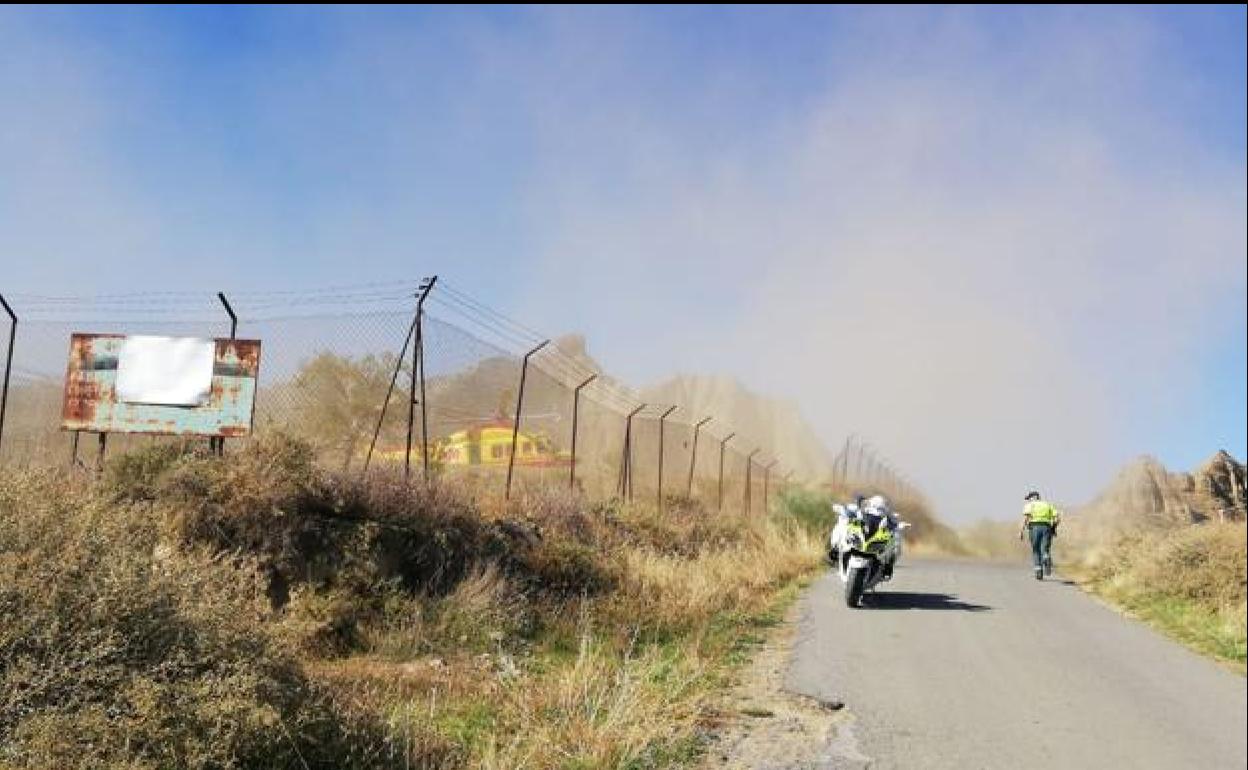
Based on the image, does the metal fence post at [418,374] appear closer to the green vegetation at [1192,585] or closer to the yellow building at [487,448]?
the yellow building at [487,448]

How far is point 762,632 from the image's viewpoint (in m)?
12.4

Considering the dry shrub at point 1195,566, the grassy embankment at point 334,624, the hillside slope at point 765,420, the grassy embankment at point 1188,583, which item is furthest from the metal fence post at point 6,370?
the hillside slope at point 765,420

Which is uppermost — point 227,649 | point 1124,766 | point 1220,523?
point 1220,523

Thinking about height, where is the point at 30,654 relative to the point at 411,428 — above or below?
below

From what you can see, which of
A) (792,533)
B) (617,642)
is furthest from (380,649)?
(792,533)

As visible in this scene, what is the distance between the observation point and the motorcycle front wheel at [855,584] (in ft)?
48.0

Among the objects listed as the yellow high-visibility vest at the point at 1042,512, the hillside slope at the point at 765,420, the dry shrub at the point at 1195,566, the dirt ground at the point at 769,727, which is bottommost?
the dirt ground at the point at 769,727

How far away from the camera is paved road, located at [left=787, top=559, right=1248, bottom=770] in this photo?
7.84 metres

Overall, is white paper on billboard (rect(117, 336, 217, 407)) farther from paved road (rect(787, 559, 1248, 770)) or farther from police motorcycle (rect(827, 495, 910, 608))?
police motorcycle (rect(827, 495, 910, 608))

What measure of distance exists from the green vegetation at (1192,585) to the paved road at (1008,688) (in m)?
0.70

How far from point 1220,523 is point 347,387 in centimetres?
1500

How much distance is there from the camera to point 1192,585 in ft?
54.8

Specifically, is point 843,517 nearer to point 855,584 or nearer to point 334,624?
point 855,584

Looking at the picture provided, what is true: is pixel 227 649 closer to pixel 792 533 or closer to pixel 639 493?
pixel 639 493
